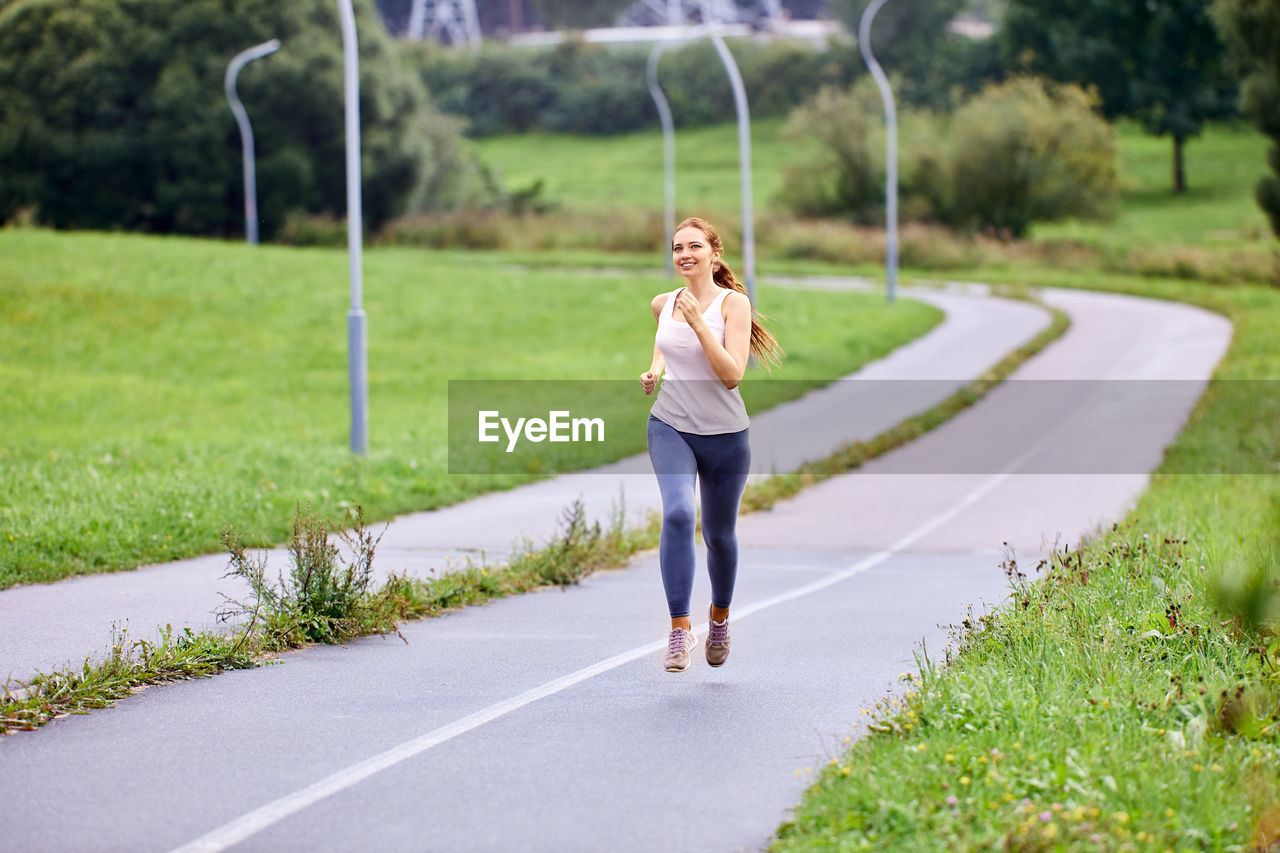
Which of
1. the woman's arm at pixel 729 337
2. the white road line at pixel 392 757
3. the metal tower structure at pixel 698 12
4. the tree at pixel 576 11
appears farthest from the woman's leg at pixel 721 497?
the metal tower structure at pixel 698 12

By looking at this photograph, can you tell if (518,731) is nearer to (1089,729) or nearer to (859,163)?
(1089,729)

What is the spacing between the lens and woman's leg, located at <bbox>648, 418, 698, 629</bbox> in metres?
6.40

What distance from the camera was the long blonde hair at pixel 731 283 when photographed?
648 cm

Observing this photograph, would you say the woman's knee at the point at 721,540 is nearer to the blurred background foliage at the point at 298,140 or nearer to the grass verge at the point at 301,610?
the grass verge at the point at 301,610

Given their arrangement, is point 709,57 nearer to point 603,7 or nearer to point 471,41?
point 603,7

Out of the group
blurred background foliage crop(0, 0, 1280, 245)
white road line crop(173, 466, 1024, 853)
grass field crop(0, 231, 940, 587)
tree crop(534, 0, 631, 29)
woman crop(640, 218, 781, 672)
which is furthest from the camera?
tree crop(534, 0, 631, 29)

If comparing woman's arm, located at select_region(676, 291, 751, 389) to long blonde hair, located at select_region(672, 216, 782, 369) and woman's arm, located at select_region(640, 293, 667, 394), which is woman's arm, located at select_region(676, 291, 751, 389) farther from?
woman's arm, located at select_region(640, 293, 667, 394)

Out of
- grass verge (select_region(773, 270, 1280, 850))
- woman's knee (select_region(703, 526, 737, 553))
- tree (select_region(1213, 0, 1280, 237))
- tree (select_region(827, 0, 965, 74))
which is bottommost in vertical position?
grass verge (select_region(773, 270, 1280, 850))

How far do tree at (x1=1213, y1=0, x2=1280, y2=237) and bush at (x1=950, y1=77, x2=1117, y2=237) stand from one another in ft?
44.3

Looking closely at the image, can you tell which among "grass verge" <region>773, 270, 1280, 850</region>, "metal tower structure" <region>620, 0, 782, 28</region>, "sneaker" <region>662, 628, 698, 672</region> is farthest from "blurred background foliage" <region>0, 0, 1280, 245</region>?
"metal tower structure" <region>620, 0, 782, 28</region>

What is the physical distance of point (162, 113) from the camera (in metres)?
52.3

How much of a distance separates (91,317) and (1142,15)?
201 ft

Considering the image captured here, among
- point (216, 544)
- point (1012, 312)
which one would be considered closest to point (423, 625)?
point (216, 544)

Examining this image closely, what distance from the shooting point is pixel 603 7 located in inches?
5037
